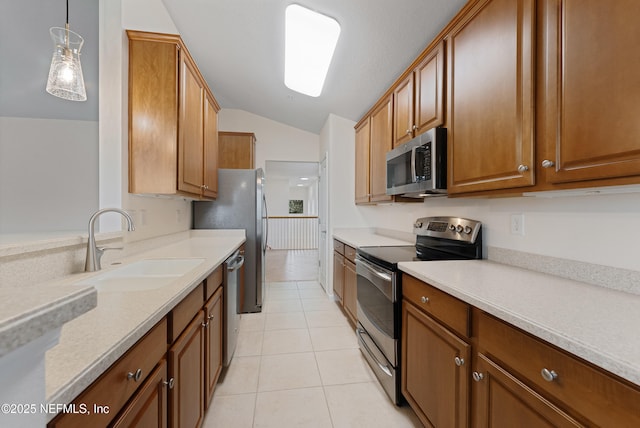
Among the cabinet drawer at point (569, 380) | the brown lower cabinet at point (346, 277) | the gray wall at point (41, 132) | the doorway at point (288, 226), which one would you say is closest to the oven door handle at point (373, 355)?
the brown lower cabinet at point (346, 277)

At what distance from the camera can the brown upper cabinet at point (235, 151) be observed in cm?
418

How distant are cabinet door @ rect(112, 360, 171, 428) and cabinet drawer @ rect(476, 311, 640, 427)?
113 centimetres

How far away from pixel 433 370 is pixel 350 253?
1461mm

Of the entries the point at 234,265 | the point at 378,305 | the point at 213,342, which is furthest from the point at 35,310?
the point at 234,265

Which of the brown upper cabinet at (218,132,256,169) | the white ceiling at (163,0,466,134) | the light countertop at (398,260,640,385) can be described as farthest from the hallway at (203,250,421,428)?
the white ceiling at (163,0,466,134)

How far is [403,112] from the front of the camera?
2.15 metres

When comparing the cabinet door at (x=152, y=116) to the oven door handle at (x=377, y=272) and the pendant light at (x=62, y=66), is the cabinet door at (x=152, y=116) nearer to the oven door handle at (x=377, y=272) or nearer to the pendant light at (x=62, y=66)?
the pendant light at (x=62, y=66)

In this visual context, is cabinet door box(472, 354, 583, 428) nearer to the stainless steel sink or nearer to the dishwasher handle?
the stainless steel sink

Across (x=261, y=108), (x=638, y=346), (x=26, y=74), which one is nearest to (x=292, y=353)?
(x=638, y=346)

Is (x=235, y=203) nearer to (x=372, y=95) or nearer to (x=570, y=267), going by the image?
(x=372, y=95)

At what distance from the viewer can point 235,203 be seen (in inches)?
125

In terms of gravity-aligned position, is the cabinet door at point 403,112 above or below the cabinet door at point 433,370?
above

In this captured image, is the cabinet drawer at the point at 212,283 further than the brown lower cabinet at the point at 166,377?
Yes

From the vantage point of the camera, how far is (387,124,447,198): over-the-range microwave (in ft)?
5.38
